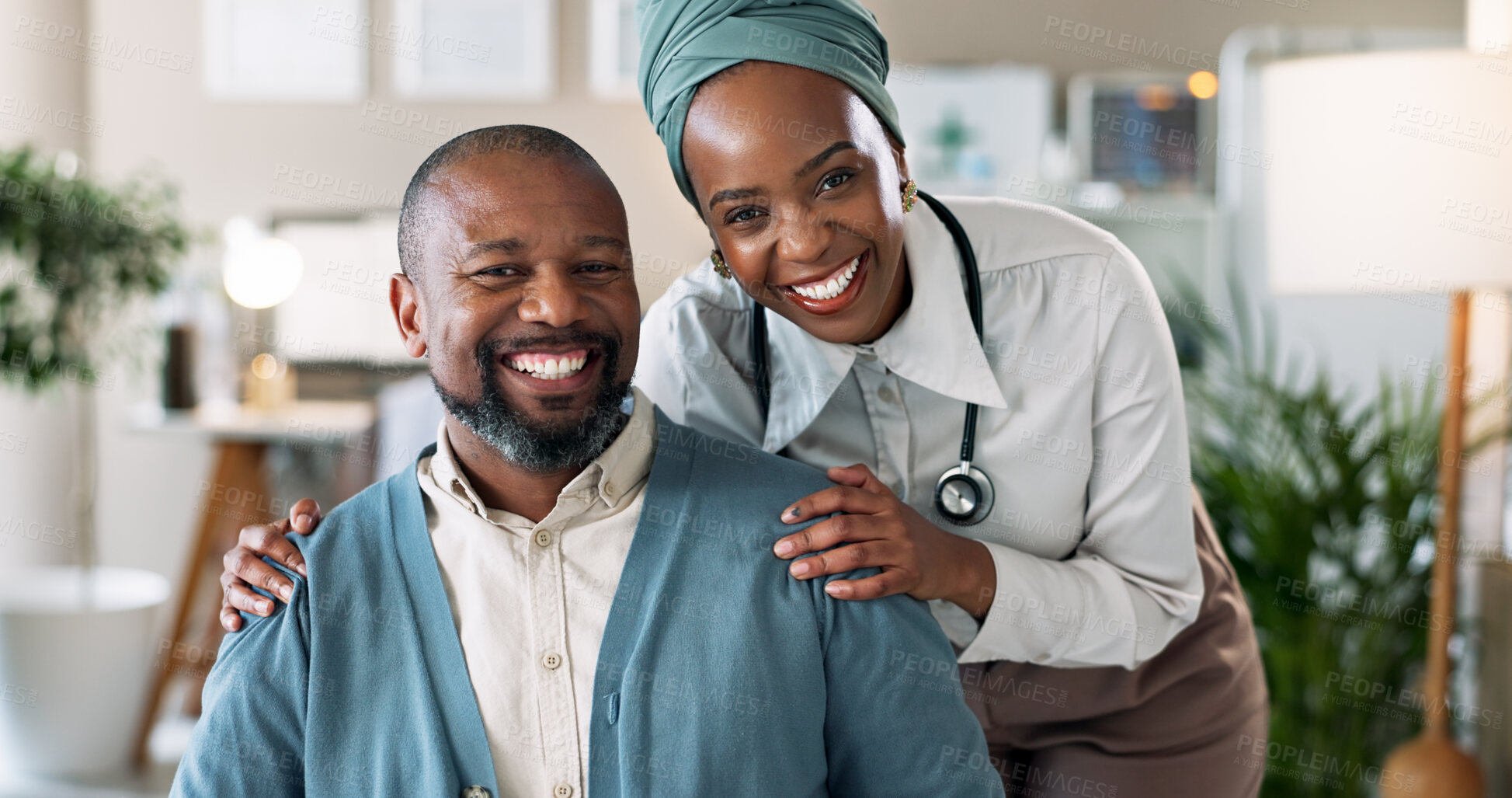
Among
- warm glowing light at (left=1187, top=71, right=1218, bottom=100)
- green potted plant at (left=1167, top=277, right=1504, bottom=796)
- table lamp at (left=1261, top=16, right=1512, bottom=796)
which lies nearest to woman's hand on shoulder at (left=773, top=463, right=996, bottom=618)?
table lamp at (left=1261, top=16, right=1512, bottom=796)

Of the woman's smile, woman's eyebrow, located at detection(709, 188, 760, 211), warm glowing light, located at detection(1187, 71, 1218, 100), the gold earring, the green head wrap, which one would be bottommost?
the woman's smile

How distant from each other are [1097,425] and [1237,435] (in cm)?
157

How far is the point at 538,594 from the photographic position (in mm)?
1276

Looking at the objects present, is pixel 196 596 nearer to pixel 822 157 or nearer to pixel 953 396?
pixel 953 396

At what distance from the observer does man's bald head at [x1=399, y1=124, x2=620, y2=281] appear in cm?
128


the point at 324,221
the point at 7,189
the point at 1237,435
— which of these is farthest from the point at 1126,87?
the point at 7,189

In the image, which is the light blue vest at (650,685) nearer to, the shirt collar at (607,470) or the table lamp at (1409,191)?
the shirt collar at (607,470)

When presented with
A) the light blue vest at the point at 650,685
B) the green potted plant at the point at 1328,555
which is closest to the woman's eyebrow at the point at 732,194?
the light blue vest at the point at 650,685

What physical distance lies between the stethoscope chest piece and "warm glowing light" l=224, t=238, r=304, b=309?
379 cm

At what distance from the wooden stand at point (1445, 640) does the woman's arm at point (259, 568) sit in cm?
226

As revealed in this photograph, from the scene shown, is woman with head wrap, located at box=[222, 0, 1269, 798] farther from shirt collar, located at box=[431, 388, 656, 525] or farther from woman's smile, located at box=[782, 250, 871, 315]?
shirt collar, located at box=[431, 388, 656, 525]

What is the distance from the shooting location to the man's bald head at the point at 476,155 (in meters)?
1.28

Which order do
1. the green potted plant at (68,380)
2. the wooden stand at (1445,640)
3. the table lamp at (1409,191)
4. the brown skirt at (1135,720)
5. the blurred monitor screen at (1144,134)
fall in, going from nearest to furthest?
the brown skirt at (1135,720), the table lamp at (1409,191), the wooden stand at (1445,640), the green potted plant at (68,380), the blurred monitor screen at (1144,134)

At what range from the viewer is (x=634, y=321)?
4.29ft
